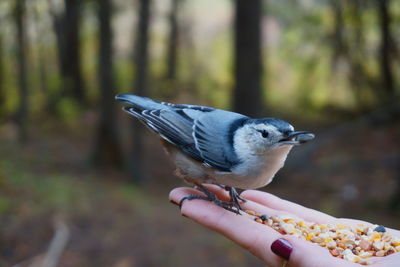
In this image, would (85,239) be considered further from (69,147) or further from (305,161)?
(69,147)

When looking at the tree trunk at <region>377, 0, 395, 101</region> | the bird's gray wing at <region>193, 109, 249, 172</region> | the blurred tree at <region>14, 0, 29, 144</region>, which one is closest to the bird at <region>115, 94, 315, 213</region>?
the bird's gray wing at <region>193, 109, 249, 172</region>

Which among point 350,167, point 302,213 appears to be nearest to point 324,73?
point 350,167

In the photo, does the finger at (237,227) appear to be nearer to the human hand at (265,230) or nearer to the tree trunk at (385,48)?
the human hand at (265,230)

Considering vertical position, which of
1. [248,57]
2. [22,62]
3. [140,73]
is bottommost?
[22,62]

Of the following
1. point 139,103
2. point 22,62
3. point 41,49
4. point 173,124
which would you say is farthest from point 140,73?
point 41,49

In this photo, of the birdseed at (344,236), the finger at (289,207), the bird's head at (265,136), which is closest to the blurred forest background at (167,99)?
the finger at (289,207)

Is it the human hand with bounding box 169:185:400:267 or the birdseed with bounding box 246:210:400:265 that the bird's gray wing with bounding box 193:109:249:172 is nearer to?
the human hand with bounding box 169:185:400:267

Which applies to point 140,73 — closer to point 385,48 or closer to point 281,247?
point 385,48
